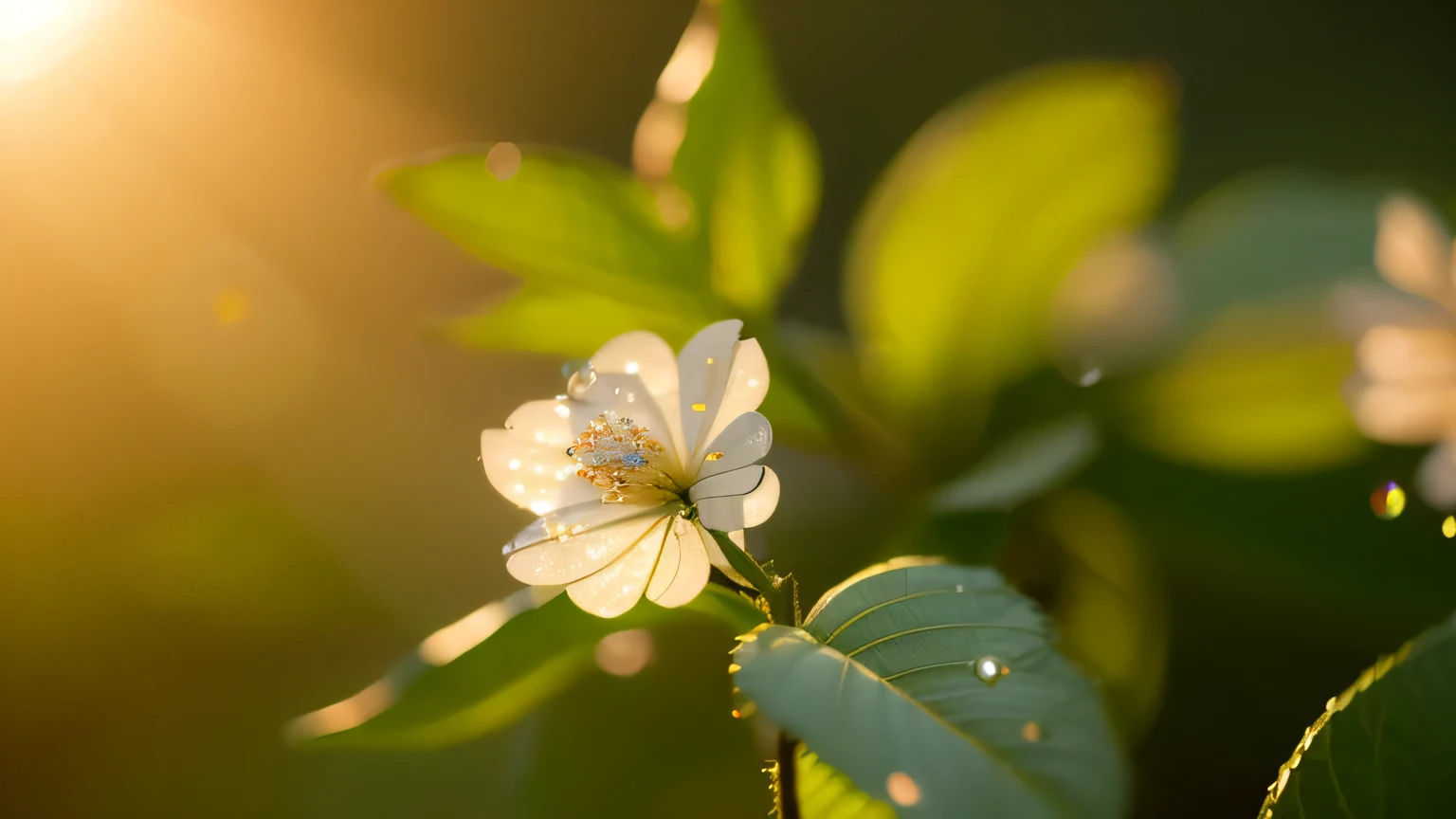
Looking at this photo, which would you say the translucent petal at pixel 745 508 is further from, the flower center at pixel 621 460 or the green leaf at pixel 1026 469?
the green leaf at pixel 1026 469

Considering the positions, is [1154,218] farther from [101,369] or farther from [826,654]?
[101,369]

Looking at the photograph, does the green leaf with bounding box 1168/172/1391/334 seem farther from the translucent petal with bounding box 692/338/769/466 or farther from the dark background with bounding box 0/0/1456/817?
the translucent petal with bounding box 692/338/769/466

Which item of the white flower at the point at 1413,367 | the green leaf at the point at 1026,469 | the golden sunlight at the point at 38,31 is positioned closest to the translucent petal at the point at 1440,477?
the white flower at the point at 1413,367

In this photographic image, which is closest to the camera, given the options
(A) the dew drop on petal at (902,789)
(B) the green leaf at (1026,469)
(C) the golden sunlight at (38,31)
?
(A) the dew drop on petal at (902,789)

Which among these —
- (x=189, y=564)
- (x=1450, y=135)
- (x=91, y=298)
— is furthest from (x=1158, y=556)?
(x=91, y=298)

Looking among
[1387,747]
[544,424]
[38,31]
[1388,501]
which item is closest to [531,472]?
[544,424]

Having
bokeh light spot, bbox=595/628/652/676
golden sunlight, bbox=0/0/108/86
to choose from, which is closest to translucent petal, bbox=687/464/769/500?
bokeh light spot, bbox=595/628/652/676
